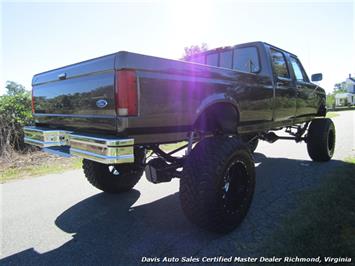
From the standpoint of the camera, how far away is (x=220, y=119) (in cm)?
313

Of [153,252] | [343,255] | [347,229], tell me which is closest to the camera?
[343,255]

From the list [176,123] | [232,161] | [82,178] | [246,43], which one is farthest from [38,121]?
[246,43]

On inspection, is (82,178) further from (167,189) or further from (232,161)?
(232,161)

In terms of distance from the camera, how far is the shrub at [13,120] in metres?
6.81

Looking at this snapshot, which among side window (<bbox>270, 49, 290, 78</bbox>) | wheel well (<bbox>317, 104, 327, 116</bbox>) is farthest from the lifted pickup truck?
wheel well (<bbox>317, 104, 327, 116</bbox>)

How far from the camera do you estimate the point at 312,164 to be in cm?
552

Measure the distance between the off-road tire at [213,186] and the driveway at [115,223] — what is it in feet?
0.71

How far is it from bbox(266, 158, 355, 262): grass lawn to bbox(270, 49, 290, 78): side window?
200cm

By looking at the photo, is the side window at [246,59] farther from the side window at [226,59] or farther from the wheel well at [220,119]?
the wheel well at [220,119]

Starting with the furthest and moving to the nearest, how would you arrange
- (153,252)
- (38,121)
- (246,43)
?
(246,43) → (38,121) → (153,252)

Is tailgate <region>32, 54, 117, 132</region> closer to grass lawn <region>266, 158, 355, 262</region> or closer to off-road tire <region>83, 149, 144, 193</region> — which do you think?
off-road tire <region>83, 149, 144, 193</region>

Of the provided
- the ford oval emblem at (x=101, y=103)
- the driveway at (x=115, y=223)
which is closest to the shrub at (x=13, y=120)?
the driveway at (x=115, y=223)

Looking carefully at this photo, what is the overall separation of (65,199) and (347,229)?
365 centimetres

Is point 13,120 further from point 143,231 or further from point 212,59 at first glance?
point 143,231
